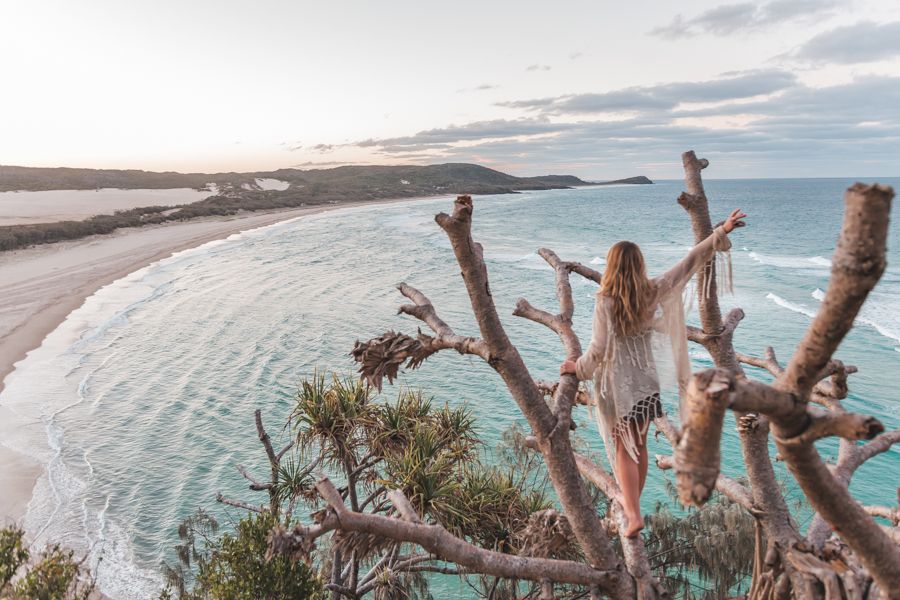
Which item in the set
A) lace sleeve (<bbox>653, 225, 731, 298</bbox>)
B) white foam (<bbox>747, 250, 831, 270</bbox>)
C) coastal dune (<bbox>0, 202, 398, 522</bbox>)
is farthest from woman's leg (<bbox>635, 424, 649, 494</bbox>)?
white foam (<bbox>747, 250, 831, 270</bbox>)

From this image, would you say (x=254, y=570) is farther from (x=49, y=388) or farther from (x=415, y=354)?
(x=49, y=388)

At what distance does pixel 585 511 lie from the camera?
9.98 feet

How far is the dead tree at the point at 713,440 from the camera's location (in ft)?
4.17

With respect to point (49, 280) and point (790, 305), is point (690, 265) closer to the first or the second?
point (790, 305)

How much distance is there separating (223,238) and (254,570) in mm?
49125

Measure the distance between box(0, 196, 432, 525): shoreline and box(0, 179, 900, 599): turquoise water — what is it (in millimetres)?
390

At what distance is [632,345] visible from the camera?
3225mm

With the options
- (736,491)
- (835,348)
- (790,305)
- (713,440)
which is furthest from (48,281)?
(790,305)

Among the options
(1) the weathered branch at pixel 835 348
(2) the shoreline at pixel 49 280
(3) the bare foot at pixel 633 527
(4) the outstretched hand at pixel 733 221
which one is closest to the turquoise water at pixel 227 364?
(2) the shoreline at pixel 49 280

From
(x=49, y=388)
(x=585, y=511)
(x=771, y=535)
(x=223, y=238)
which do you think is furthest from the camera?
(x=223, y=238)

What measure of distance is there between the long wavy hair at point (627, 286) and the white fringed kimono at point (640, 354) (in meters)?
0.05

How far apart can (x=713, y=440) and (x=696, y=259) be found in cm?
208

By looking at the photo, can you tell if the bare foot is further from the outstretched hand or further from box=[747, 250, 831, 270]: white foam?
box=[747, 250, 831, 270]: white foam

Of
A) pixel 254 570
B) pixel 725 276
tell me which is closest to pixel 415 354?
pixel 725 276
